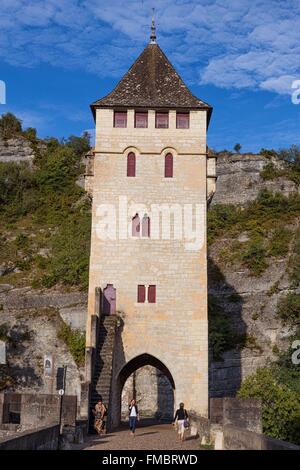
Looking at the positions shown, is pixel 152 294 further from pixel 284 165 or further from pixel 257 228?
pixel 284 165

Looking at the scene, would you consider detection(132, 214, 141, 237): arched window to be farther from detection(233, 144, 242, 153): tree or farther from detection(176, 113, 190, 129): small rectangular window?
detection(233, 144, 242, 153): tree

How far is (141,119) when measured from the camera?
92.0 ft

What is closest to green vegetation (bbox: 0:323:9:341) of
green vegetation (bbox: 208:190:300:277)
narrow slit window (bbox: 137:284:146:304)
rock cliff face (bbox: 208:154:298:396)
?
rock cliff face (bbox: 208:154:298:396)

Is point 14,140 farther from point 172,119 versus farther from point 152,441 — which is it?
point 152,441

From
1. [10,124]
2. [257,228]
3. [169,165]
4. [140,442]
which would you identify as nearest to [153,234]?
[169,165]

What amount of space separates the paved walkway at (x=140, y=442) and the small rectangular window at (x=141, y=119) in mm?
13189

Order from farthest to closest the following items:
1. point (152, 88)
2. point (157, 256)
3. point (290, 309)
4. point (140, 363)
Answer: point (290, 309), point (152, 88), point (140, 363), point (157, 256)

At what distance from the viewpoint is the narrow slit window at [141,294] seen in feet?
85.0

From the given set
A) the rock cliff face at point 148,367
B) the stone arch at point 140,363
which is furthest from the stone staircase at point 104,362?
the rock cliff face at point 148,367

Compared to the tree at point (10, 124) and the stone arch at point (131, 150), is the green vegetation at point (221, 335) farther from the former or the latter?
the tree at point (10, 124)

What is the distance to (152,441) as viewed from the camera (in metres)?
17.9

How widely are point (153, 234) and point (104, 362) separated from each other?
6.00 m

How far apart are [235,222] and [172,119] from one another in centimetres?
2605

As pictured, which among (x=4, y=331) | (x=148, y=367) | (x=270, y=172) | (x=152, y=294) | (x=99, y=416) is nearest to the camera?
(x=99, y=416)
